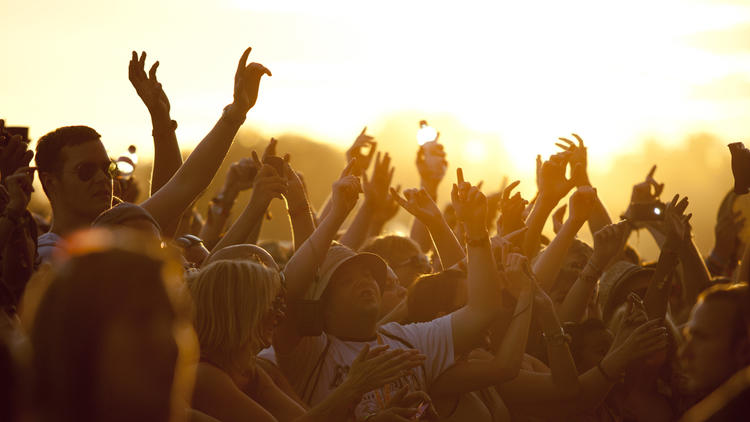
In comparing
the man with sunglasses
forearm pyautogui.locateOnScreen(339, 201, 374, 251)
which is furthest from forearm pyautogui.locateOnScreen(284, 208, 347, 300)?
forearm pyautogui.locateOnScreen(339, 201, 374, 251)

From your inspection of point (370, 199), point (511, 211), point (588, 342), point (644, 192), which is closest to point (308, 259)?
point (511, 211)

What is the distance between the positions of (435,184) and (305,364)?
3.98m

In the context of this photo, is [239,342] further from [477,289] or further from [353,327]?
[477,289]

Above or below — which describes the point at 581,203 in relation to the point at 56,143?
below

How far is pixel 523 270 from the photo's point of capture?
560cm

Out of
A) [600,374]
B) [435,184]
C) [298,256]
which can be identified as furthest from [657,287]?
[435,184]

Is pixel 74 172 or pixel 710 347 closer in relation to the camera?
pixel 710 347

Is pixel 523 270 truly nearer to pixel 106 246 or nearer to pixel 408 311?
pixel 408 311

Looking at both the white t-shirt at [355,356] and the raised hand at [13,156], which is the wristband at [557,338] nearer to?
the white t-shirt at [355,356]

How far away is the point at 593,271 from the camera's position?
652 centimetres

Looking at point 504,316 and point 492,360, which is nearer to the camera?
point 492,360

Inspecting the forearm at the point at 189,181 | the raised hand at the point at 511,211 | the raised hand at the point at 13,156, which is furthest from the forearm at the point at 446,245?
the raised hand at the point at 13,156

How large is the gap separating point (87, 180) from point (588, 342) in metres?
3.40

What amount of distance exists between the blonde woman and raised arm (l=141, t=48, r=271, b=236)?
2.63 ft
